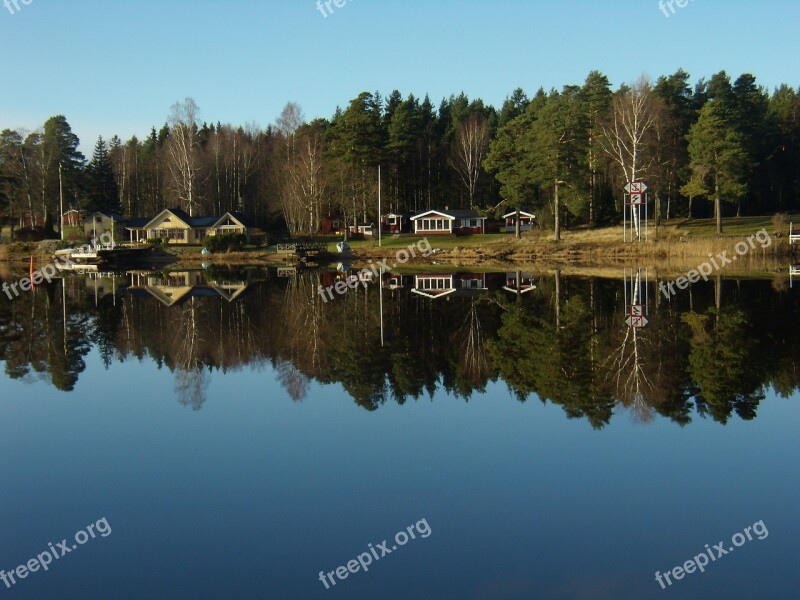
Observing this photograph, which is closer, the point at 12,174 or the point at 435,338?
the point at 435,338

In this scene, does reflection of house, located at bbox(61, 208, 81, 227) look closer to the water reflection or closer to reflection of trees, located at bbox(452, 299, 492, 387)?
the water reflection

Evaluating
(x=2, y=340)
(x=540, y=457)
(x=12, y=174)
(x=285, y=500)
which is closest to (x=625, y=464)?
(x=540, y=457)

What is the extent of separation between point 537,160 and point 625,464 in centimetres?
5260

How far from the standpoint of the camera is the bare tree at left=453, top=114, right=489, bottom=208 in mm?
76188

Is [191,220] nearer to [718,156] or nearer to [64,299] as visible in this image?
[64,299]

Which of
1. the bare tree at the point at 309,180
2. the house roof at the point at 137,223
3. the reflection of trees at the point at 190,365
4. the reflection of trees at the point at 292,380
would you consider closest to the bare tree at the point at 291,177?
the bare tree at the point at 309,180

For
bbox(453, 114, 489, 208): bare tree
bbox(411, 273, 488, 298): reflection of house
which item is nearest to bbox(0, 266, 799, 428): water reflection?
bbox(411, 273, 488, 298): reflection of house

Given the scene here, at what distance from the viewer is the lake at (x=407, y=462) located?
690 centimetres

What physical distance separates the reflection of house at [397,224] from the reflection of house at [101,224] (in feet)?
98.4

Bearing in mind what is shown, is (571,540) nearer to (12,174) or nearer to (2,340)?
(2,340)

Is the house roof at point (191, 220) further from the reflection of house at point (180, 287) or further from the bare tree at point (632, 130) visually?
the bare tree at point (632, 130)

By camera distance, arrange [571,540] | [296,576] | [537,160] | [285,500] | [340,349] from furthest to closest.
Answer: [537,160] → [340,349] → [285,500] → [571,540] → [296,576]

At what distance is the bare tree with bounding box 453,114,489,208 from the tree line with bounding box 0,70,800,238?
Result: 0.73 feet

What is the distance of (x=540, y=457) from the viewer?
9805mm
